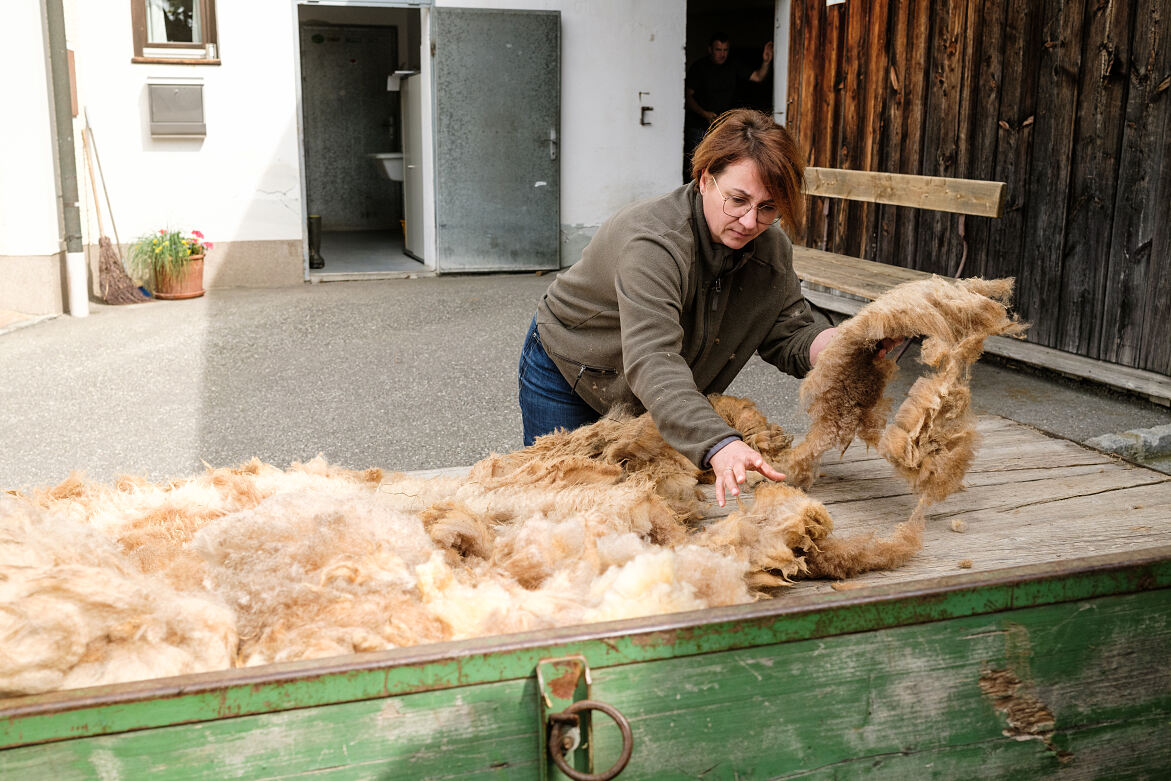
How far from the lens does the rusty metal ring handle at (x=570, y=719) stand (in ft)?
3.96

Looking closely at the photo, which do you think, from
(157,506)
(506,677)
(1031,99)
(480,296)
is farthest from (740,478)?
(480,296)

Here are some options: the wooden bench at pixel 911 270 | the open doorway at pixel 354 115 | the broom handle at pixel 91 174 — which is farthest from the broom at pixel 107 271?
the wooden bench at pixel 911 270

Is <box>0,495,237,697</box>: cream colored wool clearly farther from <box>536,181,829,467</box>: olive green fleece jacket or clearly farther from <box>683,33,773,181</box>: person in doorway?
<box>683,33,773,181</box>: person in doorway

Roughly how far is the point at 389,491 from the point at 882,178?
5182 mm

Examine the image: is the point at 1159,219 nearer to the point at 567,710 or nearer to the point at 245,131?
the point at 567,710

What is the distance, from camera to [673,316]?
2307mm

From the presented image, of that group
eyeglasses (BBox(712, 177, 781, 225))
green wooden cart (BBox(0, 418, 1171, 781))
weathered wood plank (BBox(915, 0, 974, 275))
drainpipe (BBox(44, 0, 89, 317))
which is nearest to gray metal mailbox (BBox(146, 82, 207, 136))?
drainpipe (BBox(44, 0, 89, 317))

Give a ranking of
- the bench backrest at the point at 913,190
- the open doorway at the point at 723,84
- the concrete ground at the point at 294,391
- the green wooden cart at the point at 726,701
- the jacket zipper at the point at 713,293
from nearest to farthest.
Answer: the green wooden cart at the point at 726,701 < the jacket zipper at the point at 713,293 < the concrete ground at the point at 294,391 < the bench backrest at the point at 913,190 < the open doorway at the point at 723,84

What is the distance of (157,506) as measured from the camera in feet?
6.45

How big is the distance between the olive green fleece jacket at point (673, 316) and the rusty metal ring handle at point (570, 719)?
871mm

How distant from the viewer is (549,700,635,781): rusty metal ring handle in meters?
1.21

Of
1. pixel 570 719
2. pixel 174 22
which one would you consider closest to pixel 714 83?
pixel 174 22

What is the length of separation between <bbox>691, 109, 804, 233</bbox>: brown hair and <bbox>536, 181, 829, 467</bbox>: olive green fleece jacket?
0.48ft

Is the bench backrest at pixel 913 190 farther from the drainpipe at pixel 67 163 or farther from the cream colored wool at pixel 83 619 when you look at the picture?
the drainpipe at pixel 67 163
